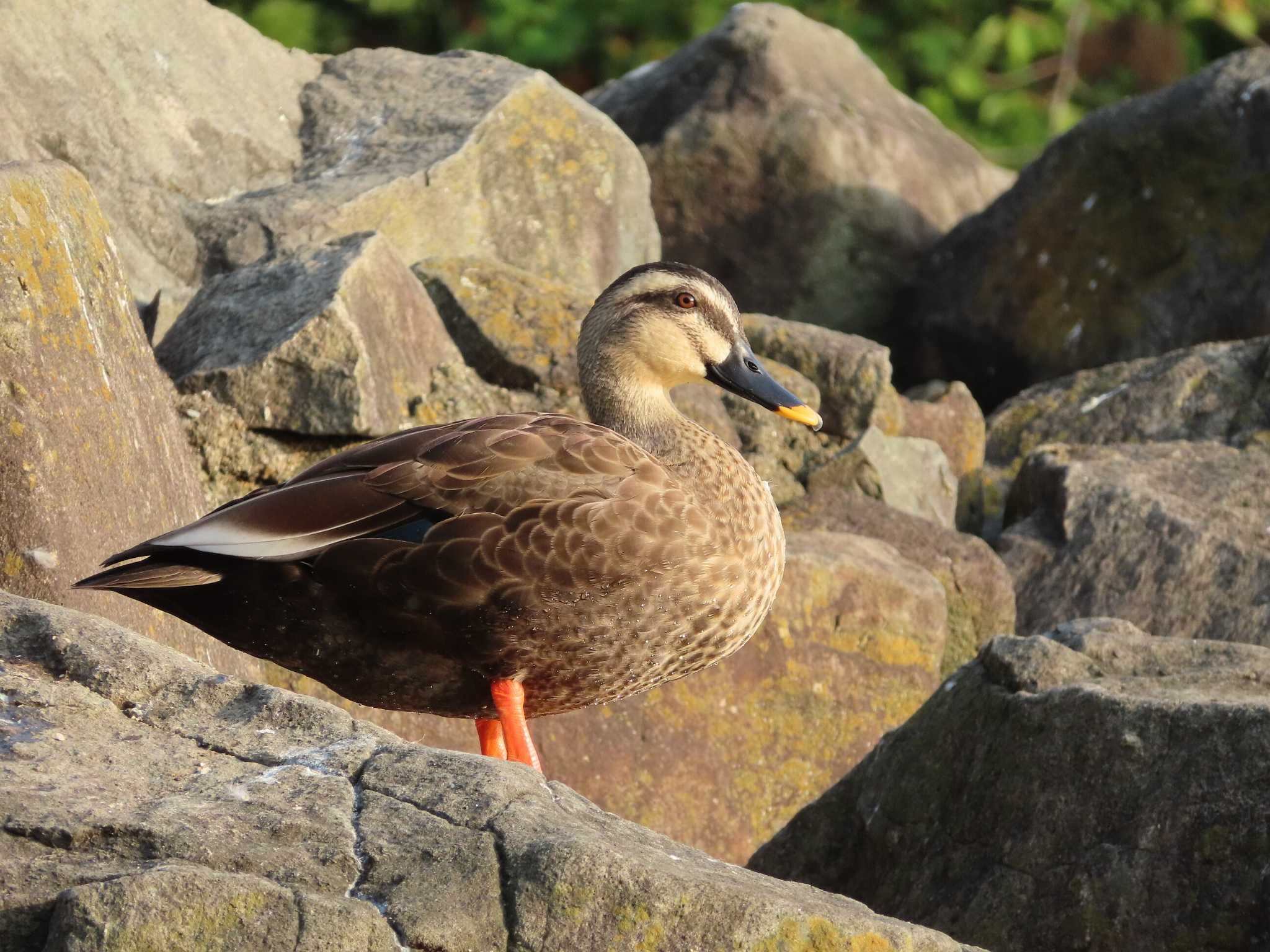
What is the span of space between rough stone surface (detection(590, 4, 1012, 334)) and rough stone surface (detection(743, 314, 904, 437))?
2774mm

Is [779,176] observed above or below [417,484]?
below

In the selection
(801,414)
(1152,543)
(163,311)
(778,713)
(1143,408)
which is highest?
(163,311)

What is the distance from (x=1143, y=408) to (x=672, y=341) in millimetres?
3733

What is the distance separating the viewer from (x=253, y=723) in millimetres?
2893

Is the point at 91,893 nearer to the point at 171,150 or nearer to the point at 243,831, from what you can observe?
the point at 243,831

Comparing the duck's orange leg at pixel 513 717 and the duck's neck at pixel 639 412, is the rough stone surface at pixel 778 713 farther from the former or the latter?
the duck's orange leg at pixel 513 717

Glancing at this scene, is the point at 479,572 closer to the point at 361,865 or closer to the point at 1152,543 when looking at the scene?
the point at 361,865

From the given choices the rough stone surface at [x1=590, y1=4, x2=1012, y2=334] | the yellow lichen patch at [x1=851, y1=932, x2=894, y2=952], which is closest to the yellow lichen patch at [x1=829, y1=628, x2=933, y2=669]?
the yellow lichen patch at [x1=851, y1=932, x2=894, y2=952]

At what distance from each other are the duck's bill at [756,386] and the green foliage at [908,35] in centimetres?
1020

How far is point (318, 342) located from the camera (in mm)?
5160

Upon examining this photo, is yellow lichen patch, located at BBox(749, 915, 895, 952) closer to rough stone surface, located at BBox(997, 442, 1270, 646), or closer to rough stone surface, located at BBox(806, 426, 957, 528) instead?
rough stone surface, located at BBox(997, 442, 1270, 646)

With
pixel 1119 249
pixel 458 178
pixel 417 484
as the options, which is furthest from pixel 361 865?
pixel 1119 249

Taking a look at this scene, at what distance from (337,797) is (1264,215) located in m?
7.69

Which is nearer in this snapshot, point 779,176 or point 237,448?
point 237,448
